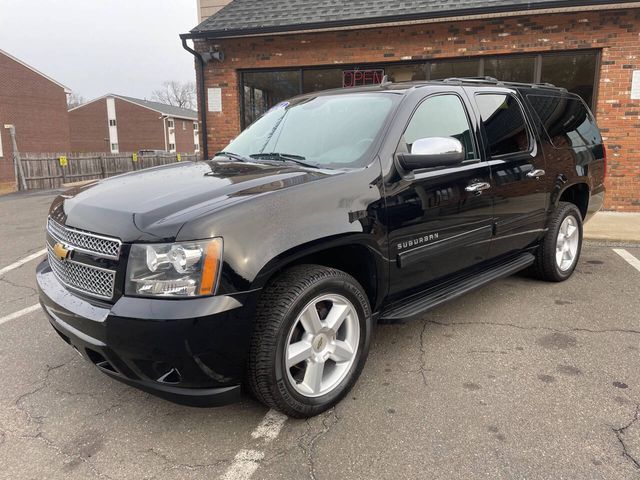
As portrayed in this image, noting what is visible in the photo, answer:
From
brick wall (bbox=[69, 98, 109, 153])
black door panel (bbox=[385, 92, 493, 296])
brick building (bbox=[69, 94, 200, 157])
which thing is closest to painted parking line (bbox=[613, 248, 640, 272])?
black door panel (bbox=[385, 92, 493, 296])

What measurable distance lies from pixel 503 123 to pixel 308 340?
8.47 ft

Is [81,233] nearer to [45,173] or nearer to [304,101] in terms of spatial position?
[304,101]

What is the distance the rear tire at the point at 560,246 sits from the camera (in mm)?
4648

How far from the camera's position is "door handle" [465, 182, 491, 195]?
11.5ft

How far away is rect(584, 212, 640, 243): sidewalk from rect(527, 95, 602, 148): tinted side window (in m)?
2.09

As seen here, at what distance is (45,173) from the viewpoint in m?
20.7

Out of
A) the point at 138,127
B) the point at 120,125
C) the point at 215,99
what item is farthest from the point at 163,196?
the point at 120,125

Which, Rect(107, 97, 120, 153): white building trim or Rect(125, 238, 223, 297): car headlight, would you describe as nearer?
A: Rect(125, 238, 223, 297): car headlight

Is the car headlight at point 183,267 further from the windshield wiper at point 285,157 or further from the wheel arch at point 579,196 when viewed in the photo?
the wheel arch at point 579,196

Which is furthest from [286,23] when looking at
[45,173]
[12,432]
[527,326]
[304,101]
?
[45,173]

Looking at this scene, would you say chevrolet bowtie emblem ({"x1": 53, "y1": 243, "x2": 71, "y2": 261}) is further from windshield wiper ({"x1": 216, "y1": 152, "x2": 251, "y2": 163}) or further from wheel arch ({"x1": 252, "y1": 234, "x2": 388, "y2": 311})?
windshield wiper ({"x1": 216, "y1": 152, "x2": 251, "y2": 163})

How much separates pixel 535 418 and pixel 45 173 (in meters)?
22.3

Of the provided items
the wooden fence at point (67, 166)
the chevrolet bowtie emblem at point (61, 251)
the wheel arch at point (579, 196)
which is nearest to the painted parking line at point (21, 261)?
the chevrolet bowtie emblem at point (61, 251)

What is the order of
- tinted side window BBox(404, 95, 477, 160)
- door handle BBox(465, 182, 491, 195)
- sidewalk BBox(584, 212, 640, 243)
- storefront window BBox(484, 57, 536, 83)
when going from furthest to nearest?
storefront window BBox(484, 57, 536, 83), sidewalk BBox(584, 212, 640, 243), door handle BBox(465, 182, 491, 195), tinted side window BBox(404, 95, 477, 160)
